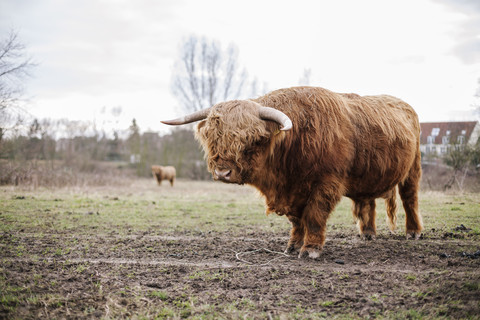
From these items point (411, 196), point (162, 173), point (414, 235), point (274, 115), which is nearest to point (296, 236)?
point (274, 115)

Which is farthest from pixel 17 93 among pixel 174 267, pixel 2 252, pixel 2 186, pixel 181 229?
pixel 174 267

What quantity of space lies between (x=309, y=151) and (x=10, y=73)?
18.7 feet

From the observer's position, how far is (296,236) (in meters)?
5.09

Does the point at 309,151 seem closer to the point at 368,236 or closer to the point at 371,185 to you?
the point at 371,185

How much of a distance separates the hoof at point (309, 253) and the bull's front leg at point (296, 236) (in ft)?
1.39

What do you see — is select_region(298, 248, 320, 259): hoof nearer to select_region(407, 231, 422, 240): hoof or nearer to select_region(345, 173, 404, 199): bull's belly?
select_region(345, 173, 404, 199): bull's belly

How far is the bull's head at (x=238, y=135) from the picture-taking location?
403 centimetres

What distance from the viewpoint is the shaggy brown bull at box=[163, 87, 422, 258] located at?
412 centimetres

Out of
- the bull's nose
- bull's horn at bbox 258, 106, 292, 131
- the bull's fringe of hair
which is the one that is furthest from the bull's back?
the bull's nose

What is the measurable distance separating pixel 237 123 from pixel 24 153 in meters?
7.43

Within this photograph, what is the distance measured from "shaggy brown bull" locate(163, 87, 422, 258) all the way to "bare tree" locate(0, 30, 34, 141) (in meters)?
3.84

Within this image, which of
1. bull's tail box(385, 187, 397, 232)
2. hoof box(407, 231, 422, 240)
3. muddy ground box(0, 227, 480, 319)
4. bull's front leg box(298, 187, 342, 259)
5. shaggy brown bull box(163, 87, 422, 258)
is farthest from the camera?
bull's tail box(385, 187, 397, 232)

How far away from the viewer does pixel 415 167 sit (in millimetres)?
6219

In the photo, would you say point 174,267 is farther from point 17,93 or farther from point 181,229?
point 17,93
